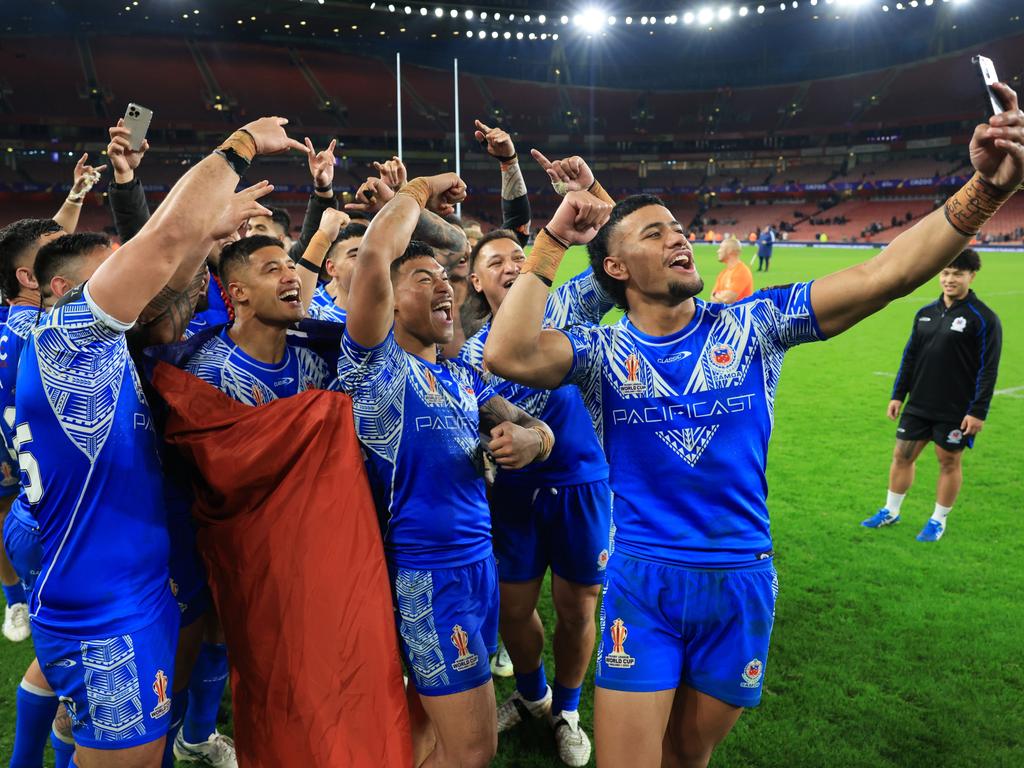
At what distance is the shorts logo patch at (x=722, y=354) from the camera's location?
2822 mm

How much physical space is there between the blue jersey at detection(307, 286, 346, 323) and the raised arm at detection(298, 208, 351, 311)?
27 centimetres

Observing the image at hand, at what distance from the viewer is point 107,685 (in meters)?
2.45

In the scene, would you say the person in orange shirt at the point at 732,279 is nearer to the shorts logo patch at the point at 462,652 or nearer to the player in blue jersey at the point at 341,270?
the player in blue jersey at the point at 341,270

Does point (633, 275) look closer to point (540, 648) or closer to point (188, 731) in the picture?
point (540, 648)

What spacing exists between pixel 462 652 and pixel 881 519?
202 inches

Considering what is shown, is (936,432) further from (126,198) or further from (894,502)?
(126,198)

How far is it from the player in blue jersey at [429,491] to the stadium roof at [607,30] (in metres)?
48.5

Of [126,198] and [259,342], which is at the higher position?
[126,198]

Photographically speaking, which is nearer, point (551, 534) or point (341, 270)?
point (551, 534)

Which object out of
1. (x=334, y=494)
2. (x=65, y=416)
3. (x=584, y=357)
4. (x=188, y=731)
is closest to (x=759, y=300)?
(x=584, y=357)

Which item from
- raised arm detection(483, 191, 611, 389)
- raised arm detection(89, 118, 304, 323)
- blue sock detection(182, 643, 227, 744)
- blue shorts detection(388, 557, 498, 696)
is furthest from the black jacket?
raised arm detection(89, 118, 304, 323)

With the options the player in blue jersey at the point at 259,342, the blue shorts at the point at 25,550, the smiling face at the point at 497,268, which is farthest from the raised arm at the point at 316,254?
the blue shorts at the point at 25,550

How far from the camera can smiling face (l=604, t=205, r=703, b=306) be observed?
2.89 m

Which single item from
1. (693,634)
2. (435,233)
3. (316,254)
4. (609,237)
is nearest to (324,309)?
(316,254)
